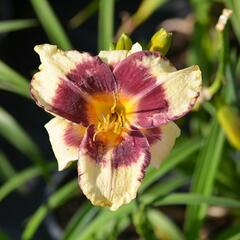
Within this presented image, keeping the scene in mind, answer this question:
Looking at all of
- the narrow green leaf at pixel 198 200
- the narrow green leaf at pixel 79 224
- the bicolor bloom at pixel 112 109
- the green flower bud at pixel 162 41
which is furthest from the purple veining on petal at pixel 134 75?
the narrow green leaf at pixel 79 224

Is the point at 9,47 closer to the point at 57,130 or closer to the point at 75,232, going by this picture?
the point at 75,232

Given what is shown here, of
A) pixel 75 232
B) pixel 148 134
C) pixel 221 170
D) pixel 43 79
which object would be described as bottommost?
pixel 221 170

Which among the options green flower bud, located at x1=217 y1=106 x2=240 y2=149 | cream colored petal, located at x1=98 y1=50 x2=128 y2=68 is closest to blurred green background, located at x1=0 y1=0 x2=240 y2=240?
green flower bud, located at x1=217 y1=106 x2=240 y2=149

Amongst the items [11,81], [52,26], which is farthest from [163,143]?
[52,26]

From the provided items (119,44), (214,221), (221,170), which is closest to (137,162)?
(119,44)

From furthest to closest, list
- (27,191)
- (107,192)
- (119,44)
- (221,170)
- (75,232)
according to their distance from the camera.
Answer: (27,191) → (221,170) → (75,232) → (119,44) → (107,192)

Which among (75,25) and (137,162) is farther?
(75,25)

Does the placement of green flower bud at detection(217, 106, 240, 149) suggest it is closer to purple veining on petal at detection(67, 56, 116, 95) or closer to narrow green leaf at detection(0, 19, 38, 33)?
purple veining on petal at detection(67, 56, 116, 95)

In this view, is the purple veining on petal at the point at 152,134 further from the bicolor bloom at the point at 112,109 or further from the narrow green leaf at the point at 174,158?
the narrow green leaf at the point at 174,158
